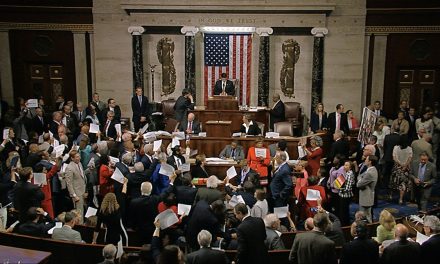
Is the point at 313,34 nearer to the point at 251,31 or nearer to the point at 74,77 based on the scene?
the point at 251,31

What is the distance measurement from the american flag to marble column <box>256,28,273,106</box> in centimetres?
44

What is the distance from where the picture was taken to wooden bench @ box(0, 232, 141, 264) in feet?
23.0

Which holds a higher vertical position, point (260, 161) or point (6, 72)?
point (6, 72)

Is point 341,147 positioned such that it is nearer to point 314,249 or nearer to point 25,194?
point 314,249

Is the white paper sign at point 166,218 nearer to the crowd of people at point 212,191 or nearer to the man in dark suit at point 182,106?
the crowd of people at point 212,191

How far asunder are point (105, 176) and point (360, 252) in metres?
5.24

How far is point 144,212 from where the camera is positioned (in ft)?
25.7

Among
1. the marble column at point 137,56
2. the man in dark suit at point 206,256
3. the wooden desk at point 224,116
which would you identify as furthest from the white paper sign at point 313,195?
the marble column at point 137,56

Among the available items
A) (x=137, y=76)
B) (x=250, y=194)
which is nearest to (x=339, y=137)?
(x=250, y=194)

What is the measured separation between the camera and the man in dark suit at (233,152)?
11898 mm

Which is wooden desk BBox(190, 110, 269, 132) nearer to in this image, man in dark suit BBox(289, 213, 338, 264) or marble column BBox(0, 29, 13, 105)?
marble column BBox(0, 29, 13, 105)

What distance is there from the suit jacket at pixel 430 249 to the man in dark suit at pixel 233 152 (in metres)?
5.96

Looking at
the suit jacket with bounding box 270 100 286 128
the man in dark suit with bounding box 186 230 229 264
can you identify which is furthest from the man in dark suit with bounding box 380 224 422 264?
the suit jacket with bounding box 270 100 286 128

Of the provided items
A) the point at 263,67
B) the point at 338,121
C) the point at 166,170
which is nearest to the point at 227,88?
the point at 263,67
